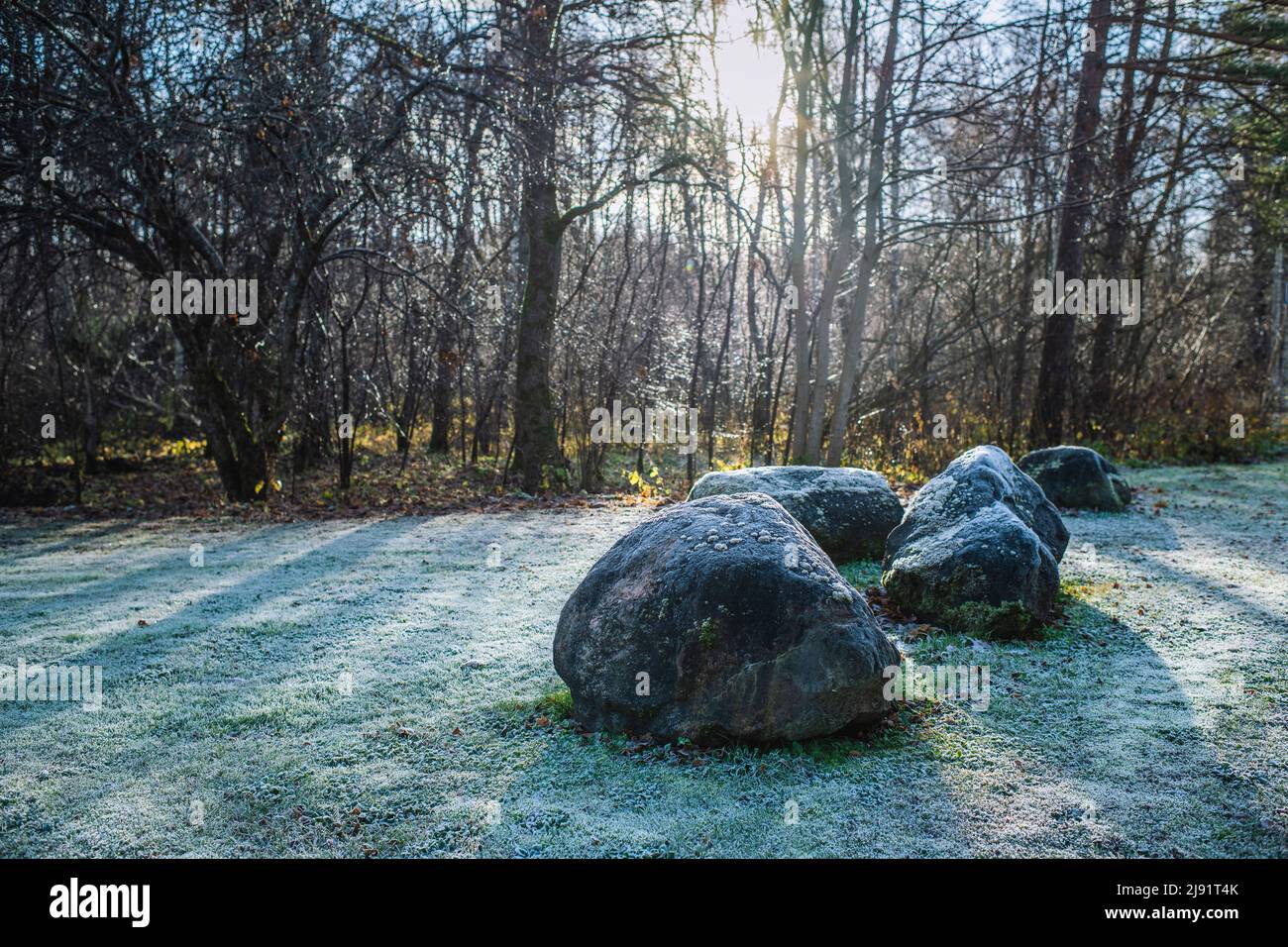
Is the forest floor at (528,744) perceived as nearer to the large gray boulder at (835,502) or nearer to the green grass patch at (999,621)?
the green grass patch at (999,621)

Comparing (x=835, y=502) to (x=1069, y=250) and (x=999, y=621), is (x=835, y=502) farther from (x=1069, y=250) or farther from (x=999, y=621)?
(x=1069, y=250)

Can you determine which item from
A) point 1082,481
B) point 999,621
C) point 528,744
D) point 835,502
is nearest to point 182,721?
point 528,744

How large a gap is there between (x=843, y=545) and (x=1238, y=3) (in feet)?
38.2

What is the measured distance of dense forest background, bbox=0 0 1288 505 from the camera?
8.47 meters

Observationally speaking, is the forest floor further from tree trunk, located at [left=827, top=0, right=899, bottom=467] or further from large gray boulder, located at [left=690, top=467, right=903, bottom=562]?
tree trunk, located at [left=827, top=0, right=899, bottom=467]

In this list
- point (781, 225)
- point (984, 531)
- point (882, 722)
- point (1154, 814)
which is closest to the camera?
point (1154, 814)

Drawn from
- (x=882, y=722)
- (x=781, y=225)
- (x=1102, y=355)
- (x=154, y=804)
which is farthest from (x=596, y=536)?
(x=1102, y=355)

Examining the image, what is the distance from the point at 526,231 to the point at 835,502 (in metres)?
7.19

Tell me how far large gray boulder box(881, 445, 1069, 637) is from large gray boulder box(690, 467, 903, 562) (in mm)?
1088

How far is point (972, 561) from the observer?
5199 millimetres

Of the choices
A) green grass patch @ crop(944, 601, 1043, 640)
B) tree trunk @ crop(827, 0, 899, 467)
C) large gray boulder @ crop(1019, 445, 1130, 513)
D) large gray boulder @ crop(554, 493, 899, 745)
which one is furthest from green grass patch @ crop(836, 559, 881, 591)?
tree trunk @ crop(827, 0, 899, 467)

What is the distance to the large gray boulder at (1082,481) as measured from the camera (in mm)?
9297
